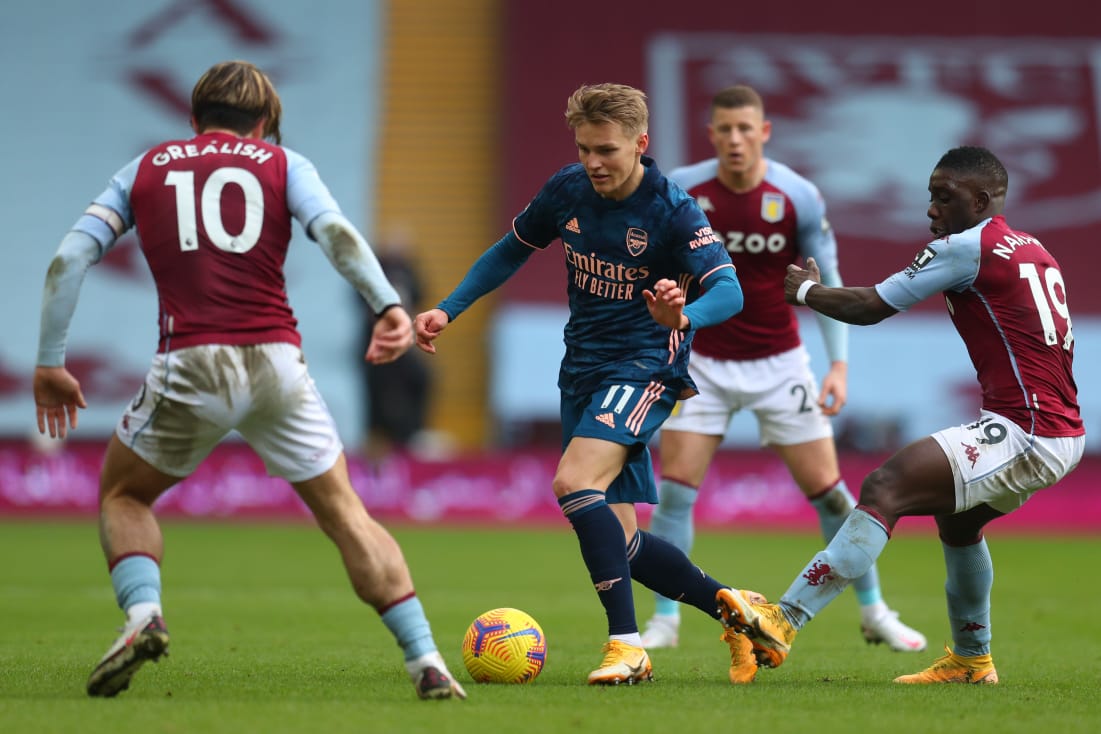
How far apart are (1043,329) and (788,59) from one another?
1617cm

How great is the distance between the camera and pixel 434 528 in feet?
52.1

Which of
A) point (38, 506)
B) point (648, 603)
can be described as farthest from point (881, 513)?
point (38, 506)

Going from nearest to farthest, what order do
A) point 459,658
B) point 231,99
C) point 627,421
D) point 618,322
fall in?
point 231,99
point 627,421
point 618,322
point 459,658

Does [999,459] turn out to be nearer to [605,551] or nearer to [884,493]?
[884,493]

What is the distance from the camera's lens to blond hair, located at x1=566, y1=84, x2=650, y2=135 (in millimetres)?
5914

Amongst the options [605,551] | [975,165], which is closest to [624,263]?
[605,551]

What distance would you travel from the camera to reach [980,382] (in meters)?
5.96

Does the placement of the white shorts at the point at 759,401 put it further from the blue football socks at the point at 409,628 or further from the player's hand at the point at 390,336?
the player's hand at the point at 390,336

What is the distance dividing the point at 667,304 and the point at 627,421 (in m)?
0.67

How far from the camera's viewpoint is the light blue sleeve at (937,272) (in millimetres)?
5820

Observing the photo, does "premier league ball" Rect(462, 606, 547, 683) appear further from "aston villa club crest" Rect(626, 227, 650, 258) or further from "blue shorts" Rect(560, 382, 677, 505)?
"aston villa club crest" Rect(626, 227, 650, 258)

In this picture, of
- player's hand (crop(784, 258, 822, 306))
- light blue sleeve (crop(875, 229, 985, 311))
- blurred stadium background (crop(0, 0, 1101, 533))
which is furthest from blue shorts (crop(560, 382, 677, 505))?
blurred stadium background (crop(0, 0, 1101, 533))

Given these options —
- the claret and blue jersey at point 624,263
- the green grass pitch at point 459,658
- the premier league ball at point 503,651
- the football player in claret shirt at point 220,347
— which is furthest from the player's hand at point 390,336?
A: the premier league ball at point 503,651

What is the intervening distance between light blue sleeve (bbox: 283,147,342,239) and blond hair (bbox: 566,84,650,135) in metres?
1.08
